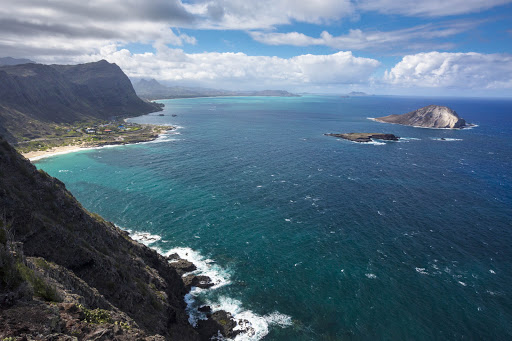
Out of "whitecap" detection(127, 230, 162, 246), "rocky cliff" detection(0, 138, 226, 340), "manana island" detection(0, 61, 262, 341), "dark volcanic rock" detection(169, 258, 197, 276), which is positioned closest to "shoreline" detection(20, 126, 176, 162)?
"whitecap" detection(127, 230, 162, 246)

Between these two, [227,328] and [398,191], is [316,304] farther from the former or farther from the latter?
[398,191]

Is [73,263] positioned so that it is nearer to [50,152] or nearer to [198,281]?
[198,281]

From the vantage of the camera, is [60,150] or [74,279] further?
[60,150]

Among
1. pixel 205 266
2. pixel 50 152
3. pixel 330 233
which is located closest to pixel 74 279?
pixel 205 266

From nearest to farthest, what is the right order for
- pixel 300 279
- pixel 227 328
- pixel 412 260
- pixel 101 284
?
pixel 101 284 → pixel 227 328 → pixel 300 279 → pixel 412 260

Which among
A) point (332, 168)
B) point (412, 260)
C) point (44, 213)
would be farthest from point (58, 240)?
point (332, 168)

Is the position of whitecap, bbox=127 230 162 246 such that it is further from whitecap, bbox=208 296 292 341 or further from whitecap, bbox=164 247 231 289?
whitecap, bbox=208 296 292 341
